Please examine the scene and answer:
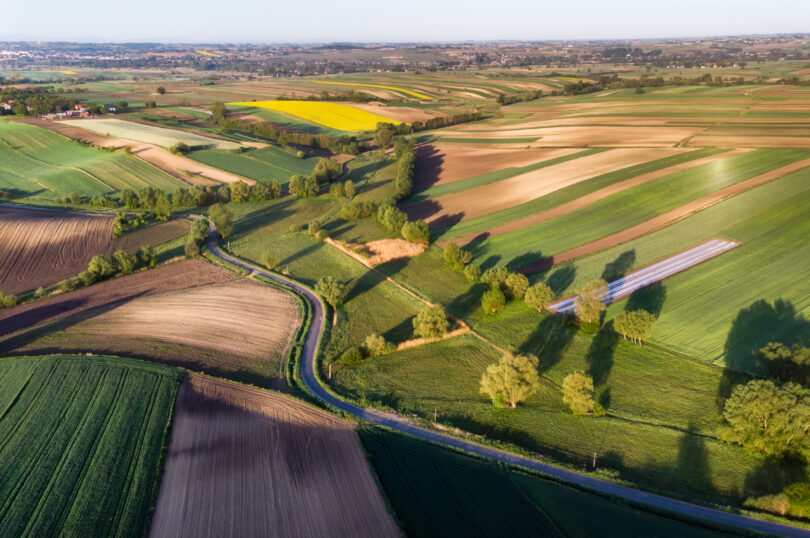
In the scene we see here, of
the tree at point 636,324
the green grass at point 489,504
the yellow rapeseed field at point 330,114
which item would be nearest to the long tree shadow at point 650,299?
the tree at point 636,324

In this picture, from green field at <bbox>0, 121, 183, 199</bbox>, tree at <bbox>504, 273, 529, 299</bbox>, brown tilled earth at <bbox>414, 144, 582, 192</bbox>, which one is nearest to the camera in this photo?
tree at <bbox>504, 273, 529, 299</bbox>

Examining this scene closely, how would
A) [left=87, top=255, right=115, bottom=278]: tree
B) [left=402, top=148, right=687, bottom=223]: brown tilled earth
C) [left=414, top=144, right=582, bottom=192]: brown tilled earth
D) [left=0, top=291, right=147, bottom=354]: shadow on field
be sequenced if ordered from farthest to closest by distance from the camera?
[left=414, top=144, right=582, bottom=192]: brown tilled earth, [left=402, top=148, right=687, bottom=223]: brown tilled earth, [left=87, top=255, right=115, bottom=278]: tree, [left=0, top=291, right=147, bottom=354]: shadow on field

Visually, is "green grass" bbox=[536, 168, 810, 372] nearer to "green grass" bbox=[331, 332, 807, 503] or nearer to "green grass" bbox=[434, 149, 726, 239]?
"green grass" bbox=[331, 332, 807, 503]

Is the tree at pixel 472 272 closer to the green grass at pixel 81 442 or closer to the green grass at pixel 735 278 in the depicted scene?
the green grass at pixel 735 278

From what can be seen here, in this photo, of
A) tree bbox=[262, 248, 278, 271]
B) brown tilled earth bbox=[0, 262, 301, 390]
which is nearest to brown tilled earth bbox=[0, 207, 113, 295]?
brown tilled earth bbox=[0, 262, 301, 390]

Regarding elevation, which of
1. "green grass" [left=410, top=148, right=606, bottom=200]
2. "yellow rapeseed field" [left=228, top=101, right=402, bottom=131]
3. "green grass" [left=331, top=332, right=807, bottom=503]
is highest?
"yellow rapeseed field" [left=228, top=101, right=402, bottom=131]

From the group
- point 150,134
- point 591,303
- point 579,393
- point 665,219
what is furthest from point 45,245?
point 665,219

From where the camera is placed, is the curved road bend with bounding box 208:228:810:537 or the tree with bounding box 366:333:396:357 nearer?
the curved road bend with bounding box 208:228:810:537
